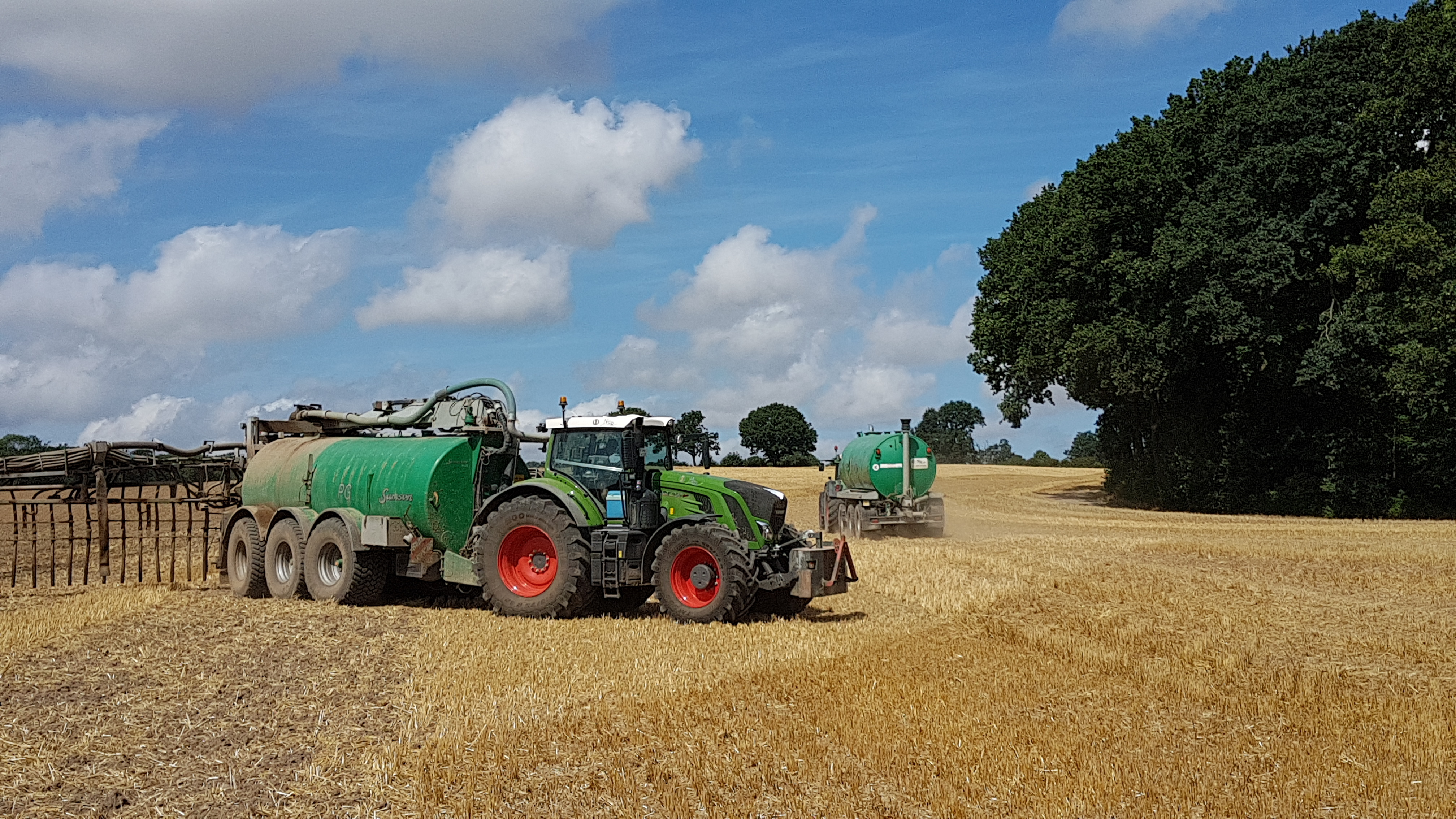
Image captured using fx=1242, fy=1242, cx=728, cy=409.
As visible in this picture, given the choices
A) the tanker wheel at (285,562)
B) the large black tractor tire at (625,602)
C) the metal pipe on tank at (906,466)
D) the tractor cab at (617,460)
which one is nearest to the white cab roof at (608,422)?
the tractor cab at (617,460)

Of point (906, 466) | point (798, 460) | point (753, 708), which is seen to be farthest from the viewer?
point (798, 460)

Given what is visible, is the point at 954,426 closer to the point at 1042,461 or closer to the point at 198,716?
the point at 1042,461

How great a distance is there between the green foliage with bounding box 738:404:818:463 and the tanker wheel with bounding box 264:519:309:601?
70881mm

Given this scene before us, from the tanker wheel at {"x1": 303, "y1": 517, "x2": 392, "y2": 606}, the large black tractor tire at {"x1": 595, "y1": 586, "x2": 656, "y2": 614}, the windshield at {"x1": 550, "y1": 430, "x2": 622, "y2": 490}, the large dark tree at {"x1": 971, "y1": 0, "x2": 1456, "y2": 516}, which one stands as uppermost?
the large dark tree at {"x1": 971, "y1": 0, "x2": 1456, "y2": 516}

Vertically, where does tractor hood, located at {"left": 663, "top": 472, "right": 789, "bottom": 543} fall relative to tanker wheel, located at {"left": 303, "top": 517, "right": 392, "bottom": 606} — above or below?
above

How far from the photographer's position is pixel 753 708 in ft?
31.1

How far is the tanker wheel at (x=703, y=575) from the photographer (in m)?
13.4

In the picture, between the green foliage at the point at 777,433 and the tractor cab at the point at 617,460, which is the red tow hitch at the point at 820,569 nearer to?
the tractor cab at the point at 617,460

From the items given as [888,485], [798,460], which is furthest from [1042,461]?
[888,485]

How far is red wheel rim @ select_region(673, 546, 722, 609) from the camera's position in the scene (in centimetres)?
1375

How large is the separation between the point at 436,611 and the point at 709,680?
20.4ft

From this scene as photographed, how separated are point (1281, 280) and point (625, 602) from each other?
2531cm

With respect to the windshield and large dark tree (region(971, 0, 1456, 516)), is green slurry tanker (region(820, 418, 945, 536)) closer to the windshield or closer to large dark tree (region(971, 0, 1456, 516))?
large dark tree (region(971, 0, 1456, 516))

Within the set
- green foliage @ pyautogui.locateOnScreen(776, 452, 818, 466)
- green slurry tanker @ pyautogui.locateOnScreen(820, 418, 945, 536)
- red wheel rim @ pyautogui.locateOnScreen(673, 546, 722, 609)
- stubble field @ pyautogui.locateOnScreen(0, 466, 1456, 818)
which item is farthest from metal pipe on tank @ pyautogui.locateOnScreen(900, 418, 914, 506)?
green foliage @ pyautogui.locateOnScreen(776, 452, 818, 466)
